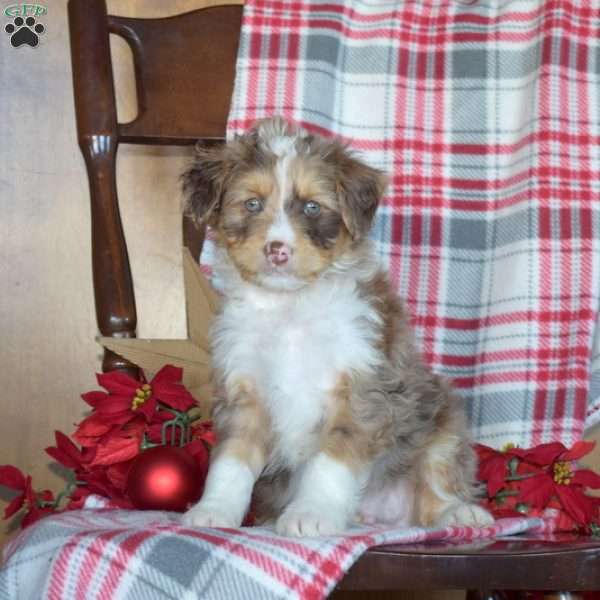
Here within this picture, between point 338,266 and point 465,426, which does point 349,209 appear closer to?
point 338,266

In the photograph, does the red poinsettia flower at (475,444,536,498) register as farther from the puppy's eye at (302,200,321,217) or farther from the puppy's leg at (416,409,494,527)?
the puppy's eye at (302,200,321,217)

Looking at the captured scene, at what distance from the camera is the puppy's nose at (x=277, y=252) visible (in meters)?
1.87

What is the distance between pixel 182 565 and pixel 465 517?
74 cm

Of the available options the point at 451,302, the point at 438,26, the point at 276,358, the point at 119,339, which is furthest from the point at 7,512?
the point at 438,26

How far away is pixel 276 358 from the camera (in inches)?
79.3

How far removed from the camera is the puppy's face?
1920 millimetres

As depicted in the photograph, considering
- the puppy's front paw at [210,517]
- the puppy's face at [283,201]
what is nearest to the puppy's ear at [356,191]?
the puppy's face at [283,201]

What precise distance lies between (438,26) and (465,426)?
1066 millimetres

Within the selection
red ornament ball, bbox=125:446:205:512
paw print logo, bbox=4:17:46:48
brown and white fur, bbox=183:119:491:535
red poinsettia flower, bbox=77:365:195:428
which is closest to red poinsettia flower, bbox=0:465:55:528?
red poinsettia flower, bbox=77:365:195:428

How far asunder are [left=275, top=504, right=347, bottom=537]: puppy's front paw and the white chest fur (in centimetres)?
25

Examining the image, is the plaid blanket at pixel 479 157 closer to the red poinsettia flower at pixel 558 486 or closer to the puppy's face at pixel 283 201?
the red poinsettia flower at pixel 558 486

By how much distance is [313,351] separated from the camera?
6.56 ft

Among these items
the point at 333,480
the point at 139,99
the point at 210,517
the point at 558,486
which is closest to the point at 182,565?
the point at 210,517

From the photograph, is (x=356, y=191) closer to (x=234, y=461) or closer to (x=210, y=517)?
(x=234, y=461)
